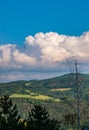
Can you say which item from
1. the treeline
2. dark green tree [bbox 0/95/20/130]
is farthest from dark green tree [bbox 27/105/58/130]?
dark green tree [bbox 0/95/20/130]

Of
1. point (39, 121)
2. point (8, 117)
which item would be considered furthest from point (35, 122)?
point (8, 117)

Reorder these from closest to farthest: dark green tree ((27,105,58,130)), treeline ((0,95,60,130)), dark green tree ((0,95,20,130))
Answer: dark green tree ((27,105,58,130))
treeline ((0,95,60,130))
dark green tree ((0,95,20,130))

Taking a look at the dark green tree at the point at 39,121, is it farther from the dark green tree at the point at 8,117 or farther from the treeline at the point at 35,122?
the dark green tree at the point at 8,117

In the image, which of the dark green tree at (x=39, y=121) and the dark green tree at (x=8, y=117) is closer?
the dark green tree at (x=39, y=121)

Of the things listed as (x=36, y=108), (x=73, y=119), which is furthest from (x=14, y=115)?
(x=73, y=119)

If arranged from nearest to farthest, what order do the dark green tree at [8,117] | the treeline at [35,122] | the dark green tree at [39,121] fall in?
the dark green tree at [39,121] < the treeline at [35,122] < the dark green tree at [8,117]

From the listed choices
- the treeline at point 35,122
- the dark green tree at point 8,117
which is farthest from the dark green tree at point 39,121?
the dark green tree at point 8,117

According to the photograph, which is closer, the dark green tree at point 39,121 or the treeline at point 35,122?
the dark green tree at point 39,121

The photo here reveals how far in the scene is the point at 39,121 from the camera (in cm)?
6744

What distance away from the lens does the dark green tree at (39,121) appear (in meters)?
67.1

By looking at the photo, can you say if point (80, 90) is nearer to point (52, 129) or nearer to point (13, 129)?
point (52, 129)

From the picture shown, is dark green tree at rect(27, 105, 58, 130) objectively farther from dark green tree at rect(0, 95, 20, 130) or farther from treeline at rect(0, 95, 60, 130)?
dark green tree at rect(0, 95, 20, 130)

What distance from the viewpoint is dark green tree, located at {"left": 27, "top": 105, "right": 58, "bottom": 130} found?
67.1m

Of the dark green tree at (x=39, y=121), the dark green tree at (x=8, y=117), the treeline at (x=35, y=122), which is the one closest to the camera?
the dark green tree at (x=39, y=121)
